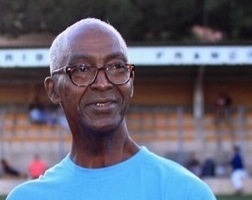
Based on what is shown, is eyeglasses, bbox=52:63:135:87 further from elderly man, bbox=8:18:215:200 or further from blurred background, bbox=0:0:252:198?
blurred background, bbox=0:0:252:198

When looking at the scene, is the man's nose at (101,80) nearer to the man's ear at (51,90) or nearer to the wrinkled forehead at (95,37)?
the wrinkled forehead at (95,37)

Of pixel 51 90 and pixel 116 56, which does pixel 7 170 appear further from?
pixel 116 56

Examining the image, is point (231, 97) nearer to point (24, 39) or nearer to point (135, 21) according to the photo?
point (135, 21)

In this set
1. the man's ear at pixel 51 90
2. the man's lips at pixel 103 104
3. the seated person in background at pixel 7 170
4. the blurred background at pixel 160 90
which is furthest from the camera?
the blurred background at pixel 160 90

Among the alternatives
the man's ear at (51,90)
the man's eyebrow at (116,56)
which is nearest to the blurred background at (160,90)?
the man's ear at (51,90)

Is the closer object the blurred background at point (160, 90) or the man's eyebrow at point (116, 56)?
the man's eyebrow at point (116, 56)

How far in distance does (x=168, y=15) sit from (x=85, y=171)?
26.9m

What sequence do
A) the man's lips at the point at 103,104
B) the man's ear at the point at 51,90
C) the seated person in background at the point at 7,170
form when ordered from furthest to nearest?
the seated person in background at the point at 7,170
the man's ear at the point at 51,90
the man's lips at the point at 103,104

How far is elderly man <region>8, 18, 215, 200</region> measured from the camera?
216cm

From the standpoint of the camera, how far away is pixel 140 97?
2686cm

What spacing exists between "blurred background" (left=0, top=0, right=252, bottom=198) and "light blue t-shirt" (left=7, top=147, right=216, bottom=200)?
65.3ft

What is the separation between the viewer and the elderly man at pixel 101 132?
2.16m

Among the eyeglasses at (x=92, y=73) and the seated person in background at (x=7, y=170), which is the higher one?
the eyeglasses at (x=92, y=73)

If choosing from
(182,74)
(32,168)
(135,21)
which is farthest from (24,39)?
(32,168)
